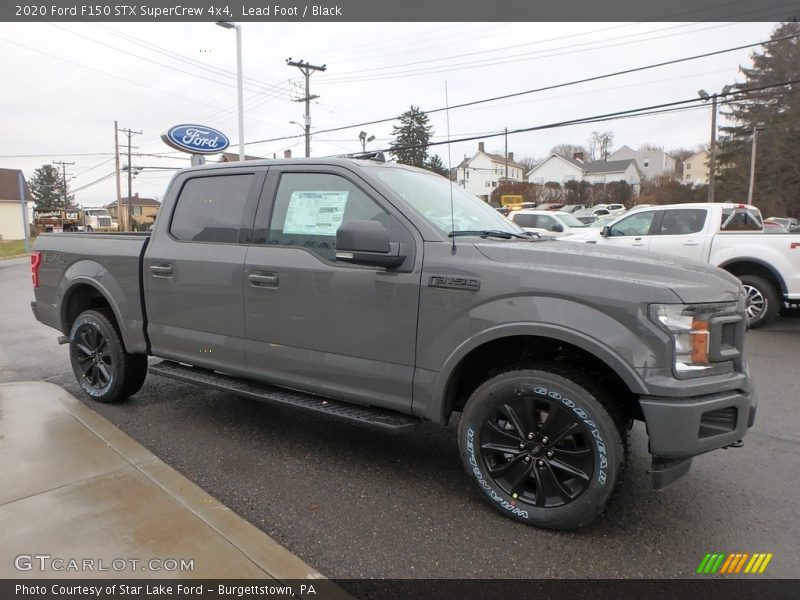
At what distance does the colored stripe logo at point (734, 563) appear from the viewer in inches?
99.3

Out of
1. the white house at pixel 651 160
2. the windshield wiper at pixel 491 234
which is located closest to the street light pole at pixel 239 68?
the windshield wiper at pixel 491 234

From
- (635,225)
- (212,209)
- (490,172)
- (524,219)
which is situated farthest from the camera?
(490,172)

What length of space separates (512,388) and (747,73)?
5512cm

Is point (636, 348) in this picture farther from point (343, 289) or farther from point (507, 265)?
point (343, 289)

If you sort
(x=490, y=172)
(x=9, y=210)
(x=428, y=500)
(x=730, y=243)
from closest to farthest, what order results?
(x=428, y=500)
(x=730, y=243)
(x=9, y=210)
(x=490, y=172)

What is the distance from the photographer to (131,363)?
4.68m

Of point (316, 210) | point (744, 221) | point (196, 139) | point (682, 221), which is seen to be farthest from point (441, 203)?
point (196, 139)

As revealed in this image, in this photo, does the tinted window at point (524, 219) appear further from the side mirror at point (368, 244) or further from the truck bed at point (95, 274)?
the side mirror at point (368, 244)

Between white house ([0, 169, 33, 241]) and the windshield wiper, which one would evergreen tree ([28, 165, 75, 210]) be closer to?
white house ([0, 169, 33, 241])

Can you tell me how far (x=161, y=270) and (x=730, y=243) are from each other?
26.5 feet

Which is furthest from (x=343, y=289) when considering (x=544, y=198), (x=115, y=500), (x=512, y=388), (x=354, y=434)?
(x=544, y=198)

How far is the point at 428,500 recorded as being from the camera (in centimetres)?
316

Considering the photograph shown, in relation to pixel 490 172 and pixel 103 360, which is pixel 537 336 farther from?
pixel 490 172

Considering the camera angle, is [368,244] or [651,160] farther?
[651,160]
